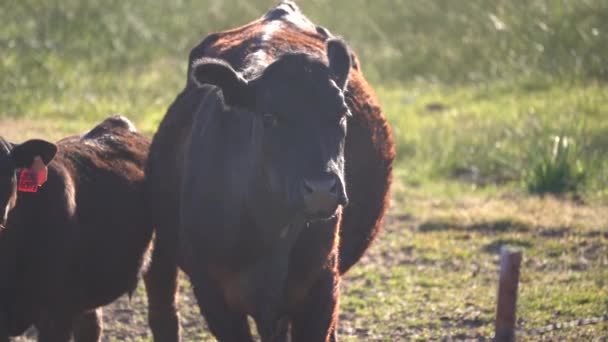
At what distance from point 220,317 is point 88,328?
5.86 ft

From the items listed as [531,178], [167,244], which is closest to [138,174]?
[167,244]

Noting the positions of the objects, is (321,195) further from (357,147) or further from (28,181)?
(357,147)

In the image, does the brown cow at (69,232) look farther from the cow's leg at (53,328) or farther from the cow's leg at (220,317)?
the cow's leg at (220,317)

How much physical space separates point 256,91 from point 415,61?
11.1 metres

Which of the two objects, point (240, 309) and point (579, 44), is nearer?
point (240, 309)

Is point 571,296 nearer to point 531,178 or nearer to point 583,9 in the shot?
point 531,178

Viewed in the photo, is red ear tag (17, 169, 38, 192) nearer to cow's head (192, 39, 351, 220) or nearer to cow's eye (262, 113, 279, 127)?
cow's head (192, 39, 351, 220)

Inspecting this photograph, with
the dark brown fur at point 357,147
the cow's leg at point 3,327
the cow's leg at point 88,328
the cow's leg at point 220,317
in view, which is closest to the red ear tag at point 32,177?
the cow's leg at point 3,327

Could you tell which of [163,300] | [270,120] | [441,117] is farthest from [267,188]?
[441,117]

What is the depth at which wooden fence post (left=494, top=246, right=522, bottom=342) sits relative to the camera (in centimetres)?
562

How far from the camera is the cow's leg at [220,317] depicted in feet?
20.9

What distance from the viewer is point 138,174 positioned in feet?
26.0

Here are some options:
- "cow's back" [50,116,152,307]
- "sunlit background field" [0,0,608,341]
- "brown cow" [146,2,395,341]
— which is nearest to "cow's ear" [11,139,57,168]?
"cow's back" [50,116,152,307]

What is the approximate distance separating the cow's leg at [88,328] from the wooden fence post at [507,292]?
2947mm
